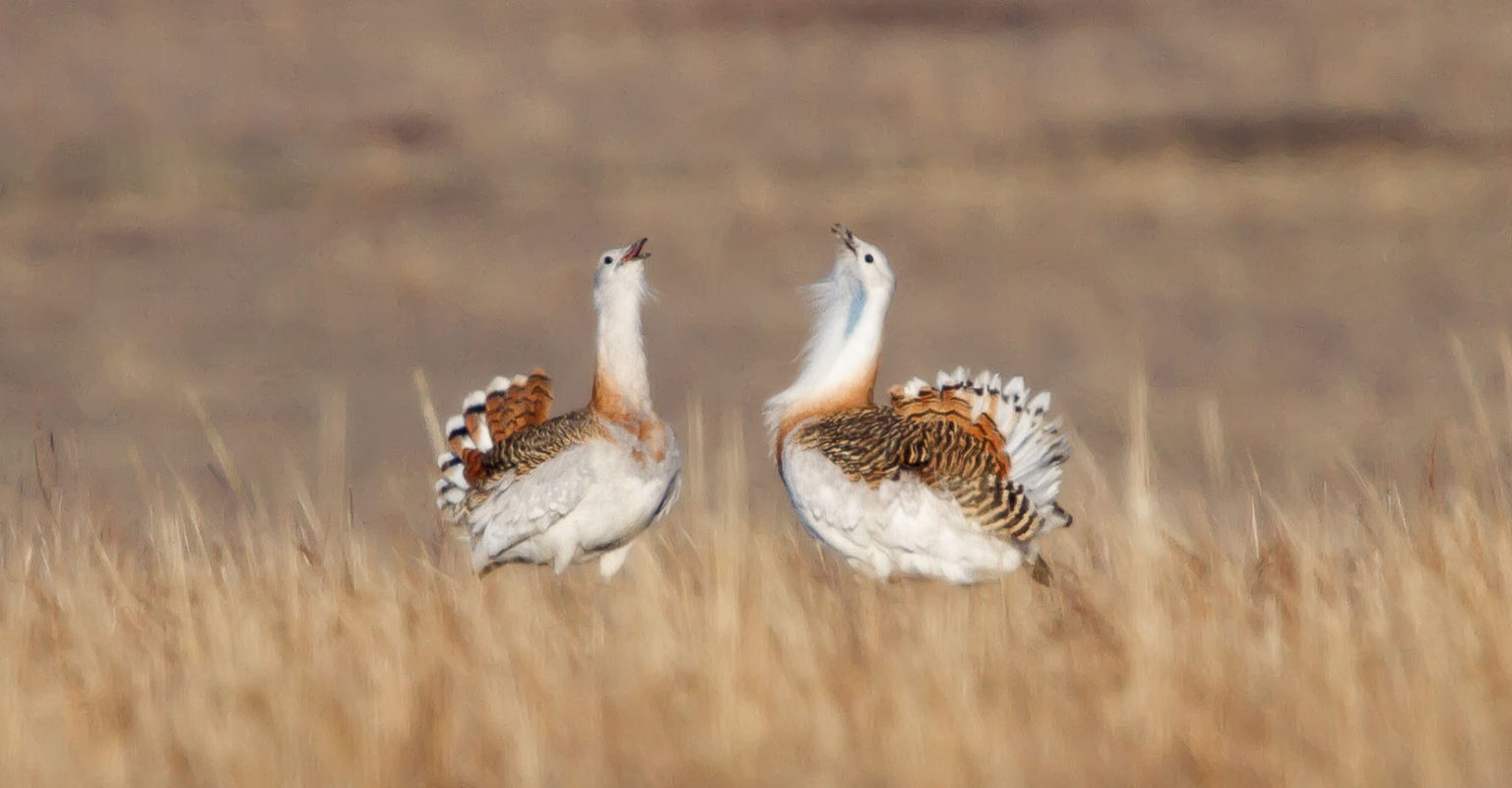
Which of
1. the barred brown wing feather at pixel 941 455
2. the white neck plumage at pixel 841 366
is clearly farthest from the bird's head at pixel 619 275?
the barred brown wing feather at pixel 941 455

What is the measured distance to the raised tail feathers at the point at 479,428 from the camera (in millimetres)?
5473

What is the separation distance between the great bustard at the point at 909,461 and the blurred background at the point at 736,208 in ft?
8.96

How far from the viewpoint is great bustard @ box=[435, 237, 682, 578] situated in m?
5.07

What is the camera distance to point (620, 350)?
5438mm

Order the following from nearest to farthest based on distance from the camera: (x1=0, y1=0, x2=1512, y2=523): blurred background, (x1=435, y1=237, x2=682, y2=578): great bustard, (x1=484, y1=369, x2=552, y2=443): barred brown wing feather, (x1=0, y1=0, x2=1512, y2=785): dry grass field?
(x1=0, y1=0, x2=1512, y2=785): dry grass field
(x1=435, y1=237, x2=682, y2=578): great bustard
(x1=484, y1=369, x2=552, y2=443): barred brown wing feather
(x1=0, y1=0, x2=1512, y2=523): blurred background

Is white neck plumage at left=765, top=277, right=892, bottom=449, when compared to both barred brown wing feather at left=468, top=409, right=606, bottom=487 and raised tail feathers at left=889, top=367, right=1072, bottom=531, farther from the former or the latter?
barred brown wing feather at left=468, top=409, right=606, bottom=487

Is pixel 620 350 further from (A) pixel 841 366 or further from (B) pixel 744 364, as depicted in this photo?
(B) pixel 744 364

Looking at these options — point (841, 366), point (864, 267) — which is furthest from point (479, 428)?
point (864, 267)

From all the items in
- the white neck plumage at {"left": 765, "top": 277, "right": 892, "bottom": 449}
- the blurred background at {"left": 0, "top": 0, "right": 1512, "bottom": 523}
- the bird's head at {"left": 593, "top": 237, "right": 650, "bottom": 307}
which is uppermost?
the blurred background at {"left": 0, "top": 0, "right": 1512, "bottom": 523}

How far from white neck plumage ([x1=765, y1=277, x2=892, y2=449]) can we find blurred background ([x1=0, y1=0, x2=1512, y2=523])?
2.65 metres

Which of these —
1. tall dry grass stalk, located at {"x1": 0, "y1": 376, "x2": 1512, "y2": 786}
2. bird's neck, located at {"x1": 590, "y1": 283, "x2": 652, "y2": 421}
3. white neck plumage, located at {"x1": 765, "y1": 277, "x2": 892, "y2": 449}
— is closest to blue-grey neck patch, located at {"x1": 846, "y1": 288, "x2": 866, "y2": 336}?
white neck plumage, located at {"x1": 765, "y1": 277, "x2": 892, "y2": 449}

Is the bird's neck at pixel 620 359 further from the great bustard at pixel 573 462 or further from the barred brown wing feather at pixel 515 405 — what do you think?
the barred brown wing feather at pixel 515 405

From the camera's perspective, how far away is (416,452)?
30.4 feet

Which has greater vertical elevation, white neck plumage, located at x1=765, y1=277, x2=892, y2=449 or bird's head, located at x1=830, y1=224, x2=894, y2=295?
bird's head, located at x1=830, y1=224, x2=894, y2=295
